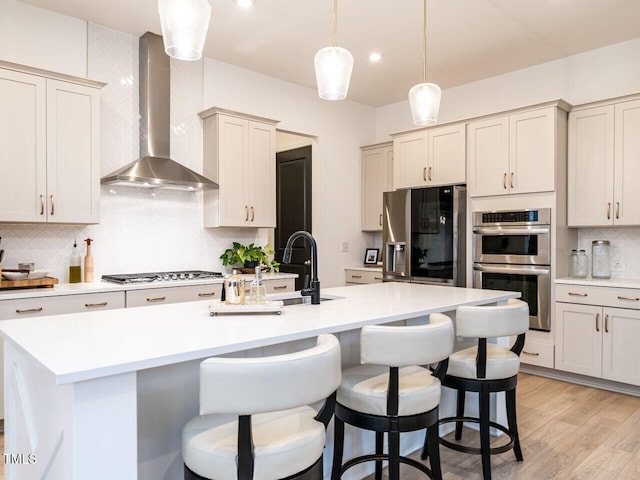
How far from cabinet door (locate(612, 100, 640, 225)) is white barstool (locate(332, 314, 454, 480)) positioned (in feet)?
9.09

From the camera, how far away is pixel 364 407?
180cm

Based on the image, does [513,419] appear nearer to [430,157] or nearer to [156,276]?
[156,276]

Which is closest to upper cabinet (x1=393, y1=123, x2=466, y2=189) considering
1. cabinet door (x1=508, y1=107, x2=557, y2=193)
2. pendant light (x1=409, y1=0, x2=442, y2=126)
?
cabinet door (x1=508, y1=107, x2=557, y2=193)

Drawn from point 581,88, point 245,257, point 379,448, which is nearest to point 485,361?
point 379,448

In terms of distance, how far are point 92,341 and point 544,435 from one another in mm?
2654

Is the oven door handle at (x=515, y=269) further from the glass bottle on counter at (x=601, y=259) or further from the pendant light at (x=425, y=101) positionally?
the pendant light at (x=425, y=101)

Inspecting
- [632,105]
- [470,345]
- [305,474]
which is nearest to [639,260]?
[632,105]

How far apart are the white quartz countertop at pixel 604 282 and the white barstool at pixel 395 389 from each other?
7.91 feet

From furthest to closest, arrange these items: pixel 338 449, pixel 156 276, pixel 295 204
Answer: pixel 295 204 < pixel 156 276 < pixel 338 449

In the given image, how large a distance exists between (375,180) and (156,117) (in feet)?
8.97

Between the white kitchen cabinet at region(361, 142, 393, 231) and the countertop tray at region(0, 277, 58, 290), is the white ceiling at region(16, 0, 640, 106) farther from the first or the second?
the countertop tray at region(0, 277, 58, 290)

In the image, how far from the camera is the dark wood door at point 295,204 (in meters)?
5.46

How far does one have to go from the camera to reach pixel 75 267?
11.5ft

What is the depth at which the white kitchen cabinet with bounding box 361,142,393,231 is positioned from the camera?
5.52 meters
